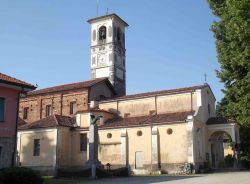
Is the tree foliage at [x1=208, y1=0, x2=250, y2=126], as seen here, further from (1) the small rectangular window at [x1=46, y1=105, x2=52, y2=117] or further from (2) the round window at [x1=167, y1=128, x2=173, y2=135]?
(1) the small rectangular window at [x1=46, y1=105, x2=52, y2=117]

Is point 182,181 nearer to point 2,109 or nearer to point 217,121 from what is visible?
point 2,109

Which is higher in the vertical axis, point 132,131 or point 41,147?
point 132,131

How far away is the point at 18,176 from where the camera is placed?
17.5m

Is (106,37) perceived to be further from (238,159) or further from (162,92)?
(238,159)

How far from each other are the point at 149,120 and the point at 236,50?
13.6 meters

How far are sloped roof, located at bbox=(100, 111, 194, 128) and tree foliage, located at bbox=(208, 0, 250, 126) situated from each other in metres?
5.10

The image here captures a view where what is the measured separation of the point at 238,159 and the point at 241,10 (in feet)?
66.1

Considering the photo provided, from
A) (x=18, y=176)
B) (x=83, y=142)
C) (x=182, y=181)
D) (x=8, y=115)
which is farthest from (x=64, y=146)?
(x=18, y=176)

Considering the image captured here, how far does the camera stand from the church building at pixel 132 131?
3466cm

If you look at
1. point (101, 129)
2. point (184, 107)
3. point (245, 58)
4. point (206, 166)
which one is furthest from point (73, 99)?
point (245, 58)

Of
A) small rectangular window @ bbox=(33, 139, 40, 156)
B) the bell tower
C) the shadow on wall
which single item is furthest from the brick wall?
the bell tower

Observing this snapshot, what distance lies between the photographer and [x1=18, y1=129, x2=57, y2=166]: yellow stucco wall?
3684cm

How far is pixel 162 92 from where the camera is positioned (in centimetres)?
4062

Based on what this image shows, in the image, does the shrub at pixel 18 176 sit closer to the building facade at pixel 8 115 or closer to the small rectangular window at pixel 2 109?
the building facade at pixel 8 115
